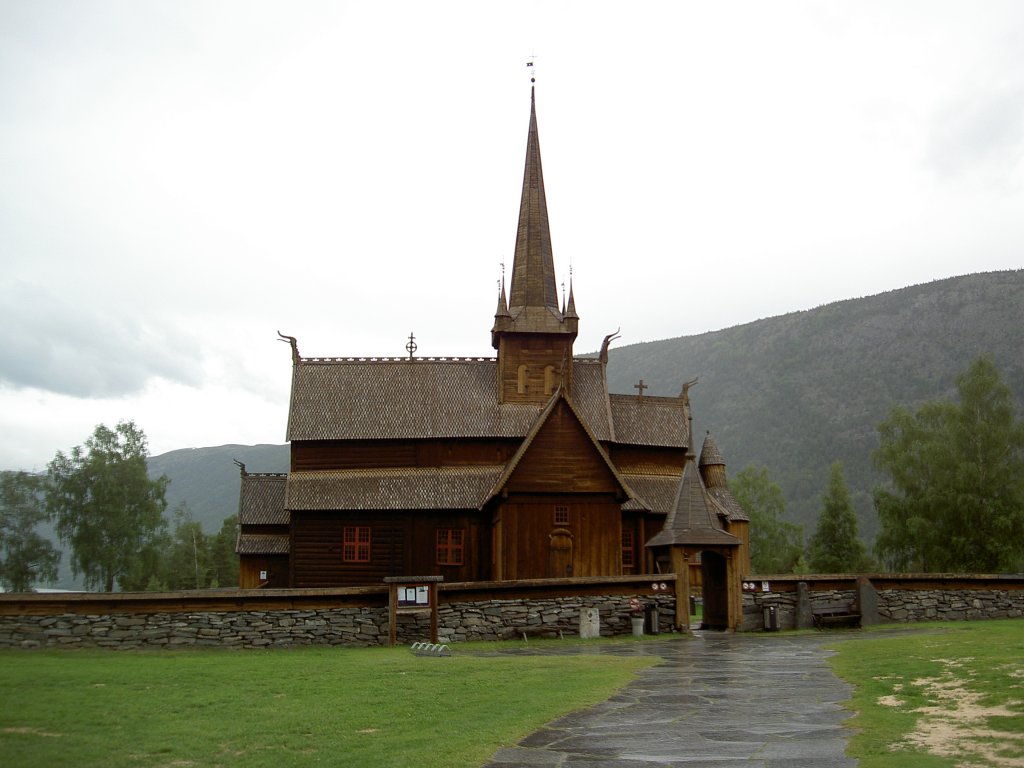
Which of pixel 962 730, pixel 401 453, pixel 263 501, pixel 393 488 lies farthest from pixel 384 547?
pixel 962 730

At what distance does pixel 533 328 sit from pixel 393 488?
967cm

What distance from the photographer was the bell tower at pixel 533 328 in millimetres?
45438

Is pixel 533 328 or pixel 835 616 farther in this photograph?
pixel 533 328

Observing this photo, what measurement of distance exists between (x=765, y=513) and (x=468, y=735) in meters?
66.9

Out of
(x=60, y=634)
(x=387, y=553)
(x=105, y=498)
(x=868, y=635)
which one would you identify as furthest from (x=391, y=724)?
(x=105, y=498)

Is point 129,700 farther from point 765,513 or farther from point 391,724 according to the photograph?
point 765,513

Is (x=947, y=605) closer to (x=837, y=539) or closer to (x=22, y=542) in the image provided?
(x=837, y=539)

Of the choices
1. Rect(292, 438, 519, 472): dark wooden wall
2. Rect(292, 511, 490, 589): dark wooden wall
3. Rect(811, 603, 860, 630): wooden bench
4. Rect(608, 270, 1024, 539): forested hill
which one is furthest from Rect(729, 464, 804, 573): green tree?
Rect(608, 270, 1024, 539): forested hill

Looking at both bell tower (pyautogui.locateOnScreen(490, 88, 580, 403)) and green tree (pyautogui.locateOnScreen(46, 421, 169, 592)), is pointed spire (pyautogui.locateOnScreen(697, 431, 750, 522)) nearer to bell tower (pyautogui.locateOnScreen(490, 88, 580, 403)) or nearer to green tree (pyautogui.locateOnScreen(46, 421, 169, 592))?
bell tower (pyautogui.locateOnScreen(490, 88, 580, 403))

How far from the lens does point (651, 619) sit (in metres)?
29.6

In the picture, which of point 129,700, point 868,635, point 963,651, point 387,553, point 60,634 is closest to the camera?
point 129,700

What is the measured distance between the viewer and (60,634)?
2472 centimetres

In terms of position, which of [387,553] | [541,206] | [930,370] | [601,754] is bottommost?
[601,754]

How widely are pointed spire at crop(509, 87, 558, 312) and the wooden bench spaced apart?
20295 mm
